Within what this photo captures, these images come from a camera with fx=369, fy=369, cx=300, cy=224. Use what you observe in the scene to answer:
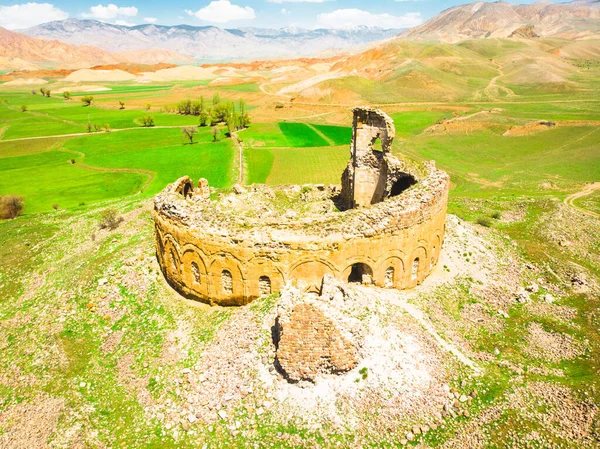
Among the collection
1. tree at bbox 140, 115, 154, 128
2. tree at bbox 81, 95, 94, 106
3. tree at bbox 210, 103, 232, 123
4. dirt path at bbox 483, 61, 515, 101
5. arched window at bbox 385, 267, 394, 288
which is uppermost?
dirt path at bbox 483, 61, 515, 101

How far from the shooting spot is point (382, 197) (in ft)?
82.9

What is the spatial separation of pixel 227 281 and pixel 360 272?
6.14 meters

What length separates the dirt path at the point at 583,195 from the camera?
32.2m

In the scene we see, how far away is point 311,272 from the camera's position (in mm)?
15844

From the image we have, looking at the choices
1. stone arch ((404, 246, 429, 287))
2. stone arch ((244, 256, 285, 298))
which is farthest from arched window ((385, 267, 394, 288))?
stone arch ((244, 256, 285, 298))

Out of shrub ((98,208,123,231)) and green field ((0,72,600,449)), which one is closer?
green field ((0,72,600,449))

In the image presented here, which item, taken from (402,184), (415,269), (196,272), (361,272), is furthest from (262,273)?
(402,184)

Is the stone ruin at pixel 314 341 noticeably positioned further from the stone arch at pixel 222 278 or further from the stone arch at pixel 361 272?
the stone arch at pixel 361 272

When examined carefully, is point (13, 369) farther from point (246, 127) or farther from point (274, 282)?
point (246, 127)

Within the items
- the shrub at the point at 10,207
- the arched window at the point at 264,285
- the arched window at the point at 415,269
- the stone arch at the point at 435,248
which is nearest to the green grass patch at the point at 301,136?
the shrub at the point at 10,207

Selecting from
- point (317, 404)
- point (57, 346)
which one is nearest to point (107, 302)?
point (57, 346)

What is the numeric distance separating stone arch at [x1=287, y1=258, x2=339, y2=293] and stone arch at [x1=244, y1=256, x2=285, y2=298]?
20.4 inches

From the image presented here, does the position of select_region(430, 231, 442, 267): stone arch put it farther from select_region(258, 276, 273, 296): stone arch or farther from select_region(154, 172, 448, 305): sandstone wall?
select_region(258, 276, 273, 296): stone arch

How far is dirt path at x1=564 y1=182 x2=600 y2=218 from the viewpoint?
106 feet
